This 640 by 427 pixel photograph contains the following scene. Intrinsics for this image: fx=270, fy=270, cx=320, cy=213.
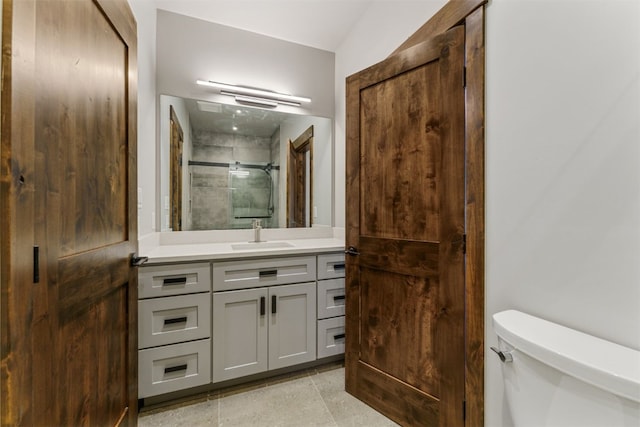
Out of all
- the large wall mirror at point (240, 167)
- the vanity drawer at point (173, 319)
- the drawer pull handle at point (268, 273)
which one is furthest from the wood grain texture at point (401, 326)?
the large wall mirror at point (240, 167)

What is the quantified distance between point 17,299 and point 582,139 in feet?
4.83

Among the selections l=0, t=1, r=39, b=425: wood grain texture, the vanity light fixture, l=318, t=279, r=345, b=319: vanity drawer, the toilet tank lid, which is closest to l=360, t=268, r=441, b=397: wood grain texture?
l=318, t=279, r=345, b=319: vanity drawer

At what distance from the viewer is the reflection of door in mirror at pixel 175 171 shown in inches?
82.0

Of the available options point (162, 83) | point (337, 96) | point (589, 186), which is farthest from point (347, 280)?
point (162, 83)

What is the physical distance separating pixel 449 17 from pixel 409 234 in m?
1.05

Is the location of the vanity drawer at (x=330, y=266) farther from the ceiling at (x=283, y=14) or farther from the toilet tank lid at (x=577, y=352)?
the ceiling at (x=283, y=14)

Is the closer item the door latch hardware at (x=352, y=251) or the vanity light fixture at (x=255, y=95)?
the door latch hardware at (x=352, y=251)

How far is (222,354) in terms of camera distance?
1680 mm

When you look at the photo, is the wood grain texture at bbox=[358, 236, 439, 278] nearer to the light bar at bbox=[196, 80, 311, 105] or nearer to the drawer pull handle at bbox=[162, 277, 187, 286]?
the drawer pull handle at bbox=[162, 277, 187, 286]

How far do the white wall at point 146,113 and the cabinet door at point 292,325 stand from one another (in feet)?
3.22

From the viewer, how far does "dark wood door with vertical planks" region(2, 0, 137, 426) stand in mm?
559

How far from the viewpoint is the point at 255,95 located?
7.58 ft

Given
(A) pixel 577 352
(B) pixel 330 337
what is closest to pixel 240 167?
(B) pixel 330 337

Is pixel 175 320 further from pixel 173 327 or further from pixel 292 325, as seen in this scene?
pixel 292 325
